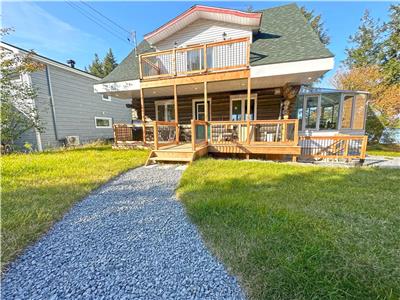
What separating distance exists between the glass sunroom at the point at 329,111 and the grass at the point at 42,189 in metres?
9.20

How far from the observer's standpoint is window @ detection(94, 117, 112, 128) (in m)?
13.1

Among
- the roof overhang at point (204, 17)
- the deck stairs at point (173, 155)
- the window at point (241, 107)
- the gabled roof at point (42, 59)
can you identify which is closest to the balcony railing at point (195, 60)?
the roof overhang at point (204, 17)

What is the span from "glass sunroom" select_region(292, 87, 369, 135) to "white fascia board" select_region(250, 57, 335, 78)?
4.64 meters

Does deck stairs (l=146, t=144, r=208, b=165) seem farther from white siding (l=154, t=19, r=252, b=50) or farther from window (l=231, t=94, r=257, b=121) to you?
white siding (l=154, t=19, r=252, b=50)

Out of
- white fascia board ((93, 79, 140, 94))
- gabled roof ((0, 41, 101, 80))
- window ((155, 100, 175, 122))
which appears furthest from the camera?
window ((155, 100, 175, 122))

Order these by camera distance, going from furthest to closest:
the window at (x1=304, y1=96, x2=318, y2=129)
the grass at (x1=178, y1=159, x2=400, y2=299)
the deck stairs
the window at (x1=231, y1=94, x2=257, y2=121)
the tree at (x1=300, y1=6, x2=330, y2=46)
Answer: the tree at (x1=300, y1=6, x2=330, y2=46) → the window at (x1=304, y1=96, x2=318, y2=129) → the window at (x1=231, y1=94, x2=257, y2=121) → the deck stairs → the grass at (x1=178, y1=159, x2=400, y2=299)

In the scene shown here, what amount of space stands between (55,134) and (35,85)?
8.70 ft

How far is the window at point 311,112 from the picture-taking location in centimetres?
1007

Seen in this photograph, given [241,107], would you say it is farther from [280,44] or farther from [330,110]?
[330,110]

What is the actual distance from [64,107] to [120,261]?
12098 millimetres

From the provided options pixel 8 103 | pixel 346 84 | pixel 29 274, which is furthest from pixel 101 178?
pixel 346 84

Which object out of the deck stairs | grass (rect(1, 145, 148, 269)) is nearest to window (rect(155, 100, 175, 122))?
grass (rect(1, 145, 148, 269))

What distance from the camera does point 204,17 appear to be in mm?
8195

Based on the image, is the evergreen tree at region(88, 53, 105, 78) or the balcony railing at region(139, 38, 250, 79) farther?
the evergreen tree at region(88, 53, 105, 78)
